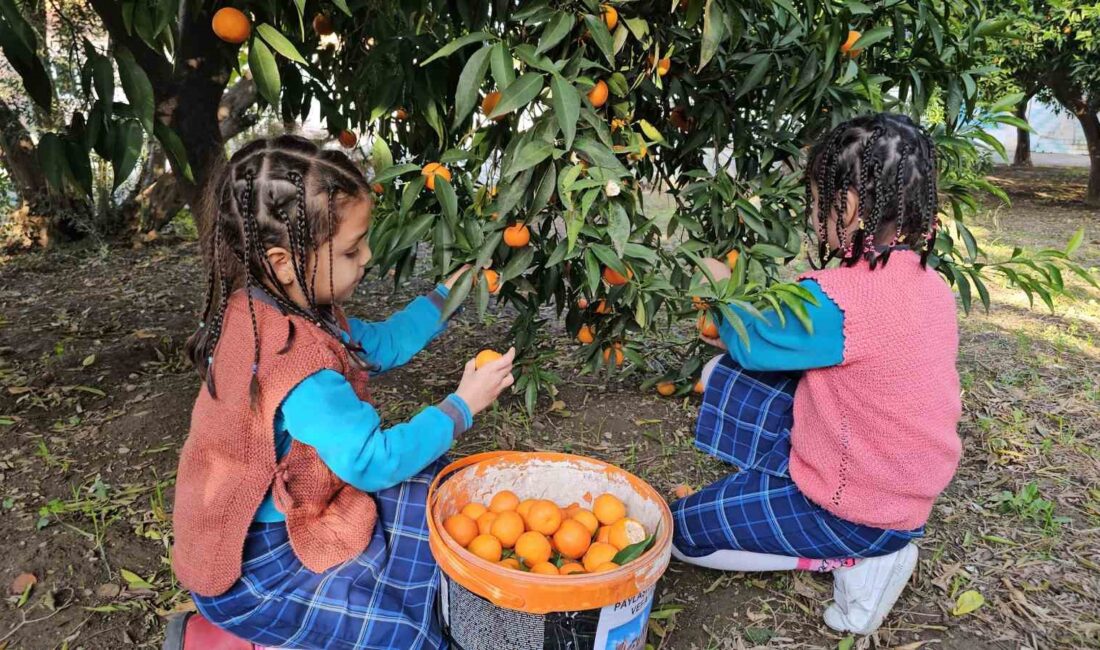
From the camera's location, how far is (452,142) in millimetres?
2113

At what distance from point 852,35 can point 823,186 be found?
0.51 meters

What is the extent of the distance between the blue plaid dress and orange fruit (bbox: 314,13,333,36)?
1.34 m

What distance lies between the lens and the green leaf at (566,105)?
136 centimetres

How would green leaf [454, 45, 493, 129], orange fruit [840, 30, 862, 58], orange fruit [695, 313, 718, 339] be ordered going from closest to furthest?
green leaf [454, 45, 493, 129]
orange fruit [695, 313, 718, 339]
orange fruit [840, 30, 862, 58]

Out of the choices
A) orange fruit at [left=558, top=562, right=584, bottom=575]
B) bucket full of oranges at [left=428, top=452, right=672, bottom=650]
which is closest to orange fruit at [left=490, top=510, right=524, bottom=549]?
bucket full of oranges at [left=428, top=452, right=672, bottom=650]

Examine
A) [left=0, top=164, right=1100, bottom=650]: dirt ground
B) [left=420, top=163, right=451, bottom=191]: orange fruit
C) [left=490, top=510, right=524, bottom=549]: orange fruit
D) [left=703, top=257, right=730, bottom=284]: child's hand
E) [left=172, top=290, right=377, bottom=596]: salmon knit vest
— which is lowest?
[left=0, top=164, right=1100, bottom=650]: dirt ground

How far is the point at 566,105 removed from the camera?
4.49 feet

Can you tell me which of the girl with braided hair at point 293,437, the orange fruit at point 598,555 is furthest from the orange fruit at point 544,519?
the girl with braided hair at point 293,437

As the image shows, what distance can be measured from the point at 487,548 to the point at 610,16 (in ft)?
3.49

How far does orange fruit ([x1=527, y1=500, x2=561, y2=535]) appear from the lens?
1.63 m

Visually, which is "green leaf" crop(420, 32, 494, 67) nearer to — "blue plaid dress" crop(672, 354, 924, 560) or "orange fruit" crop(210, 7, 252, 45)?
"orange fruit" crop(210, 7, 252, 45)

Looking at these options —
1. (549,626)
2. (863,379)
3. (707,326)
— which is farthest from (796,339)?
(549,626)

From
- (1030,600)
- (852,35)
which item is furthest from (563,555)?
(852,35)

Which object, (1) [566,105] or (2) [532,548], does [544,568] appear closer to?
(2) [532,548]
